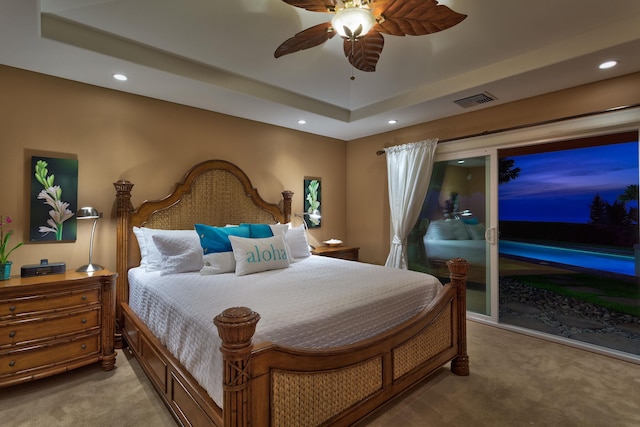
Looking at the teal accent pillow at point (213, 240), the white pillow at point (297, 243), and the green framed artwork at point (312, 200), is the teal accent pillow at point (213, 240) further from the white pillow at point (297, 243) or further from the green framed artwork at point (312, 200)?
the green framed artwork at point (312, 200)

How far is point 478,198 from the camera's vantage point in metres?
3.57

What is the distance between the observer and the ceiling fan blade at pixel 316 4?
1.65 metres

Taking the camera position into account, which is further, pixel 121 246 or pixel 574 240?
pixel 574 240

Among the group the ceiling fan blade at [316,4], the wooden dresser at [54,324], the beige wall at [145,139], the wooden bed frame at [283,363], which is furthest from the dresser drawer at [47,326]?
the ceiling fan blade at [316,4]

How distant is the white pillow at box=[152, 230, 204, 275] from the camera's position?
256 cm

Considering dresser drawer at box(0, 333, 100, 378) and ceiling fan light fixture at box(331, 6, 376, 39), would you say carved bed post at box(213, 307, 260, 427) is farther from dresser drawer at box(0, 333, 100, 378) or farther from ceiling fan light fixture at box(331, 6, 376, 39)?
dresser drawer at box(0, 333, 100, 378)

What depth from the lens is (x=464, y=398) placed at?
2025 mm

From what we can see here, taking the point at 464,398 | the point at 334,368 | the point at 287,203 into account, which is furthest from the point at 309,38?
the point at 464,398

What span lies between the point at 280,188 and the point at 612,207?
12.0ft

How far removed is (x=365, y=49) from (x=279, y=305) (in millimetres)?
1721

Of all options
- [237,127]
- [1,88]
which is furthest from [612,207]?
[1,88]

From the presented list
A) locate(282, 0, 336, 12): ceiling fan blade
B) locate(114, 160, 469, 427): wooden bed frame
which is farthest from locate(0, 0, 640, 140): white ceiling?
locate(114, 160, 469, 427): wooden bed frame

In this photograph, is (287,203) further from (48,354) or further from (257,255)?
(48,354)

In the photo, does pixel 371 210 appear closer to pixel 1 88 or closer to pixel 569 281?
pixel 569 281
